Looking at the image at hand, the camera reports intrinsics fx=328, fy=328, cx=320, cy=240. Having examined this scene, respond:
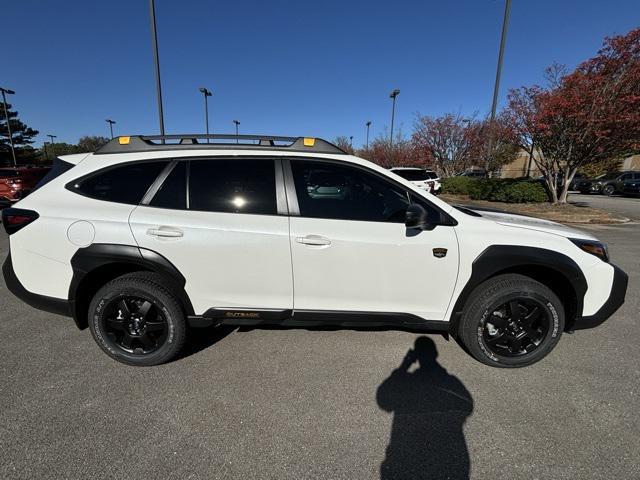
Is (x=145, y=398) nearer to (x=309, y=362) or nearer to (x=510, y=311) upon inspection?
(x=309, y=362)

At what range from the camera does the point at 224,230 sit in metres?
2.44

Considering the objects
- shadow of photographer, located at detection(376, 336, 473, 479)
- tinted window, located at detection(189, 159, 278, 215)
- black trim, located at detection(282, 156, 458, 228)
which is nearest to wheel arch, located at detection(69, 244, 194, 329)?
tinted window, located at detection(189, 159, 278, 215)

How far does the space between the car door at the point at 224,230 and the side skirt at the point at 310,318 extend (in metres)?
0.06

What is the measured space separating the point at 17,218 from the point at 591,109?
1433cm

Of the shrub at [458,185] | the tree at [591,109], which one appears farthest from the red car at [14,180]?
the shrub at [458,185]

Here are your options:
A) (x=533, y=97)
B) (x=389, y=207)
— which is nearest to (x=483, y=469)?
(x=389, y=207)

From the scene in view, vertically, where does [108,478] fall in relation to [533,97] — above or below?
below

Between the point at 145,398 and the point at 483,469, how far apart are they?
7.30 ft

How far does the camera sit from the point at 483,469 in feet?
5.99

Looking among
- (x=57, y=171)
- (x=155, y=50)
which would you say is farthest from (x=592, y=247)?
(x=155, y=50)

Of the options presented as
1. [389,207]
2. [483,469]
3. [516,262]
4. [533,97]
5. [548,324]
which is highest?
[533,97]

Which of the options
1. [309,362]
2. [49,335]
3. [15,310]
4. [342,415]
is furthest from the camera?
[15,310]

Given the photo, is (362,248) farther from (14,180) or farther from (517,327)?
(14,180)

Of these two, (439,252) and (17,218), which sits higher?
(17,218)
